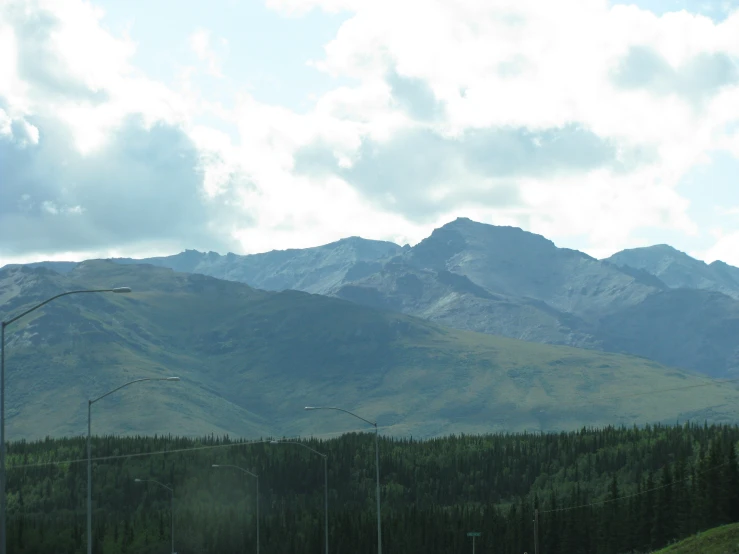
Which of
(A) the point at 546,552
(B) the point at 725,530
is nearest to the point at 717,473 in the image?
(A) the point at 546,552

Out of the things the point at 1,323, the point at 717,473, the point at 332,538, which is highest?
the point at 1,323

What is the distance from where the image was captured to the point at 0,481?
4784 centimetres

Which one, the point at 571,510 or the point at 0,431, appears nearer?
the point at 0,431

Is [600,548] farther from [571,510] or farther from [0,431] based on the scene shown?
[0,431]

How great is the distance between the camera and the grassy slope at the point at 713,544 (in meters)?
67.0

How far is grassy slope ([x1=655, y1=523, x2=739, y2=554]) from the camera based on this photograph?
2638 inches

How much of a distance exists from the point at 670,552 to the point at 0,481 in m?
43.8

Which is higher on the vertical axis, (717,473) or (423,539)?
(717,473)

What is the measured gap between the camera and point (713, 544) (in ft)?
229

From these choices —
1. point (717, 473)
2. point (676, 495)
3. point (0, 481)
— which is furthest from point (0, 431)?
point (676, 495)

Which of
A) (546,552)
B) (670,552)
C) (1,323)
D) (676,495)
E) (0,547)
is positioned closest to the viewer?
(0,547)

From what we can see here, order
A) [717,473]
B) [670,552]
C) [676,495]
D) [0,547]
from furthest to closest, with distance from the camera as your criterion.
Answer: [676,495], [717,473], [670,552], [0,547]

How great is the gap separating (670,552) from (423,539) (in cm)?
11813

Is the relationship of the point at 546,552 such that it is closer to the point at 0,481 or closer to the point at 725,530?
the point at 725,530
